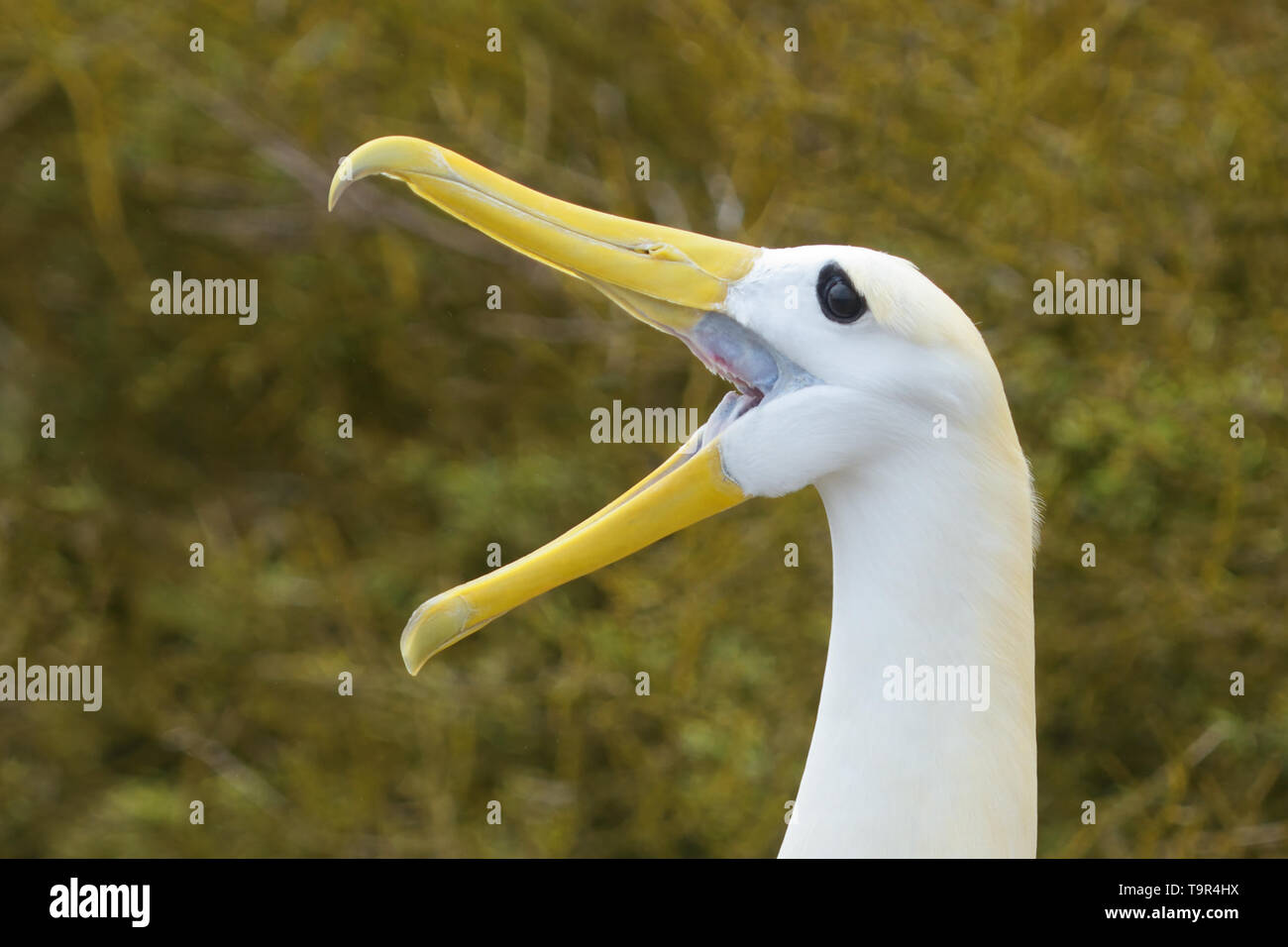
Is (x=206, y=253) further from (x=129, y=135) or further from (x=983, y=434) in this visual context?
(x=983, y=434)

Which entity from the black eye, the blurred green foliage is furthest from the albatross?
the blurred green foliage

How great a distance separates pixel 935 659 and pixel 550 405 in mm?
2396

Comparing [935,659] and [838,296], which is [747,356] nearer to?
[838,296]

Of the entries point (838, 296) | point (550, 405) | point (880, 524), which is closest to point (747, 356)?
point (838, 296)

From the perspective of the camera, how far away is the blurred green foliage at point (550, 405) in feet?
10.1

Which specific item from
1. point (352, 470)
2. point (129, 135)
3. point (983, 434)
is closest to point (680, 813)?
point (352, 470)

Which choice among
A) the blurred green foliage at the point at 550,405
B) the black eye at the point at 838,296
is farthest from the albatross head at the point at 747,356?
the blurred green foliage at the point at 550,405

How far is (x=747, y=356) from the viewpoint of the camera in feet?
5.60

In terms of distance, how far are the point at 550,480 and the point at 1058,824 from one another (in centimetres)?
138

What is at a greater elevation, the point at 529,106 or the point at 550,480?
the point at 529,106

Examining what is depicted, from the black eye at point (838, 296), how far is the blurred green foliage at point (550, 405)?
148 centimetres

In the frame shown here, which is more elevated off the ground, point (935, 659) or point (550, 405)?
point (550, 405)

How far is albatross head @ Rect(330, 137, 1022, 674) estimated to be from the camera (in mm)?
1600

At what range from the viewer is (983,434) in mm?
1595
